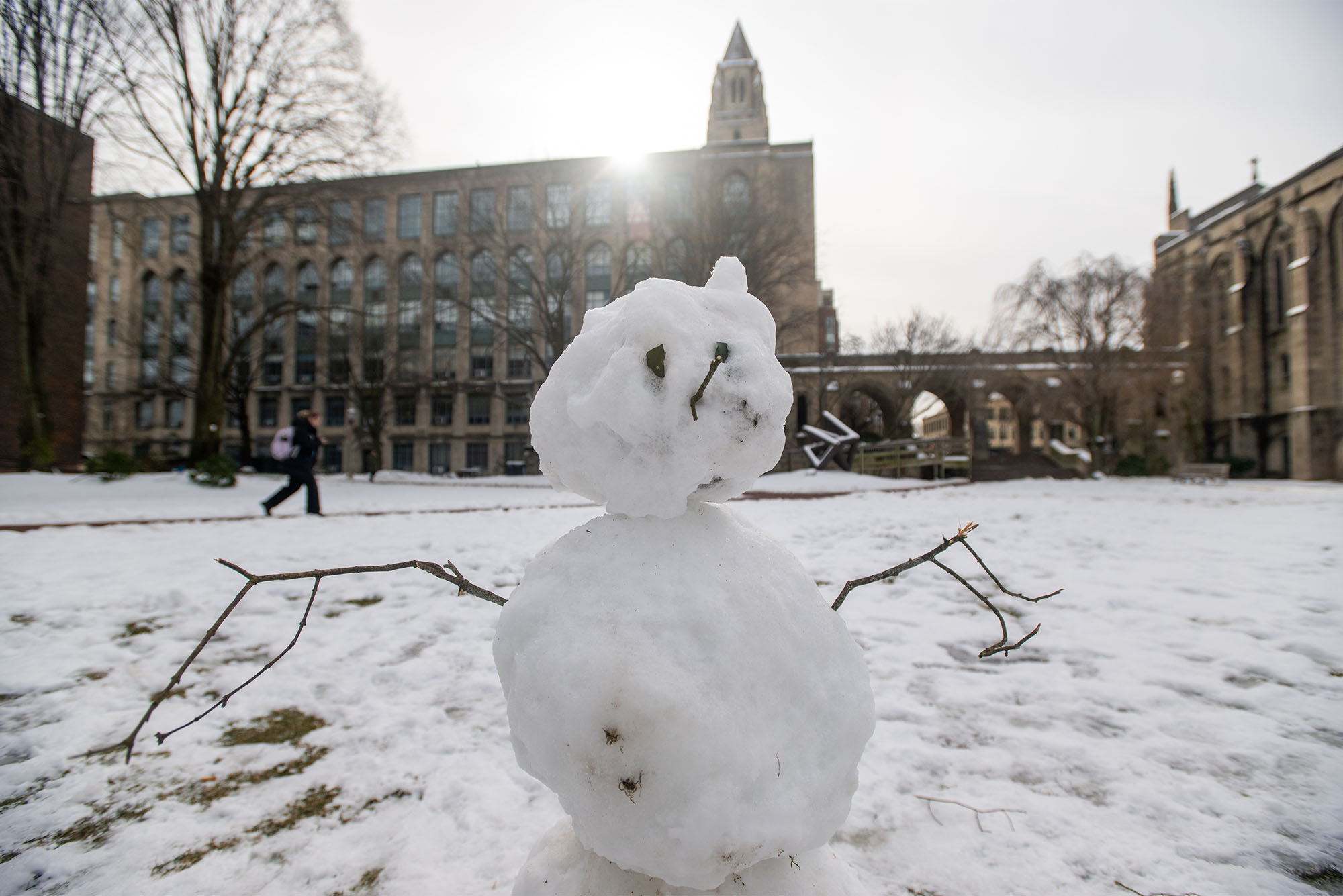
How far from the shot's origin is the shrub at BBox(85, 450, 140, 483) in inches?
456

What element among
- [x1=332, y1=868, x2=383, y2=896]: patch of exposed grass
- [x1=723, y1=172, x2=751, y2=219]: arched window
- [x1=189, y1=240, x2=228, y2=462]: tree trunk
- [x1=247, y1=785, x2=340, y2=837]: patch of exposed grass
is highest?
[x1=723, y1=172, x2=751, y2=219]: arched window

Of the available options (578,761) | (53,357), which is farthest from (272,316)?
(578,761)

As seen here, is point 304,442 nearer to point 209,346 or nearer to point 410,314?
point 209,346

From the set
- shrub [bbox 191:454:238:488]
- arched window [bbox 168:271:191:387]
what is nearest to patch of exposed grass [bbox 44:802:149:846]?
shrub [bbox 191:454:238:488]

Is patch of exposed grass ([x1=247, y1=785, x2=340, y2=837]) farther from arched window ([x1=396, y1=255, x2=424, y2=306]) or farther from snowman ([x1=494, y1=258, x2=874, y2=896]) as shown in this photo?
arched window ([x1=396, y1=255, x2=424, y2=306])

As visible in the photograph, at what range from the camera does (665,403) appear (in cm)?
99

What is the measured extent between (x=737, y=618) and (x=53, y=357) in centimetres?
2465

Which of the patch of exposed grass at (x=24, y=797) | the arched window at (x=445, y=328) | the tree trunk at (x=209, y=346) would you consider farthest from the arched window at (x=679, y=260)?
the arched window at (x=445, y=328)

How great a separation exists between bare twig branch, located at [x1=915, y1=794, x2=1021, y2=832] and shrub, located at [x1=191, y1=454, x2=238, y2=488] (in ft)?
48.7

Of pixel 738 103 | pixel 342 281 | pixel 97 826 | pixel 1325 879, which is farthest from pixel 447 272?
pixel 1325 879

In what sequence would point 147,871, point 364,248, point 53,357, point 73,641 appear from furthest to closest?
point 364,248 → point 53,357 → point 73,641 → point 147,871

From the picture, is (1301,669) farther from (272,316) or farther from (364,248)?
(364,248)

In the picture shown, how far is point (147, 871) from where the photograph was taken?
1547 millimetres

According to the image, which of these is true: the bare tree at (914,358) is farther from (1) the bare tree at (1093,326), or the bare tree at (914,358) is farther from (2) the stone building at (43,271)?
(2) the stone building at (43,271)
